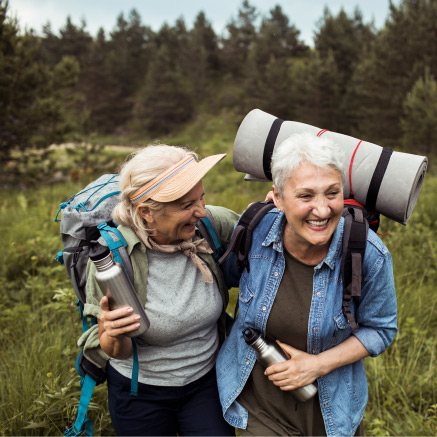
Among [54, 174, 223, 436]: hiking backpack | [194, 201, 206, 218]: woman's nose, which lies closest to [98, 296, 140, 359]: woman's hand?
[54, 174, 223, 436]: hiking backpack

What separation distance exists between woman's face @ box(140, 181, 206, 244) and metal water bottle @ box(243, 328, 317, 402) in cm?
55

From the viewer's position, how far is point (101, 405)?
2.74 m

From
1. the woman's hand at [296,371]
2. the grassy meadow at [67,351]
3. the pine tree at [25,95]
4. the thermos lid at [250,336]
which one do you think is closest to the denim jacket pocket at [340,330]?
the woman's hand at [296,371]

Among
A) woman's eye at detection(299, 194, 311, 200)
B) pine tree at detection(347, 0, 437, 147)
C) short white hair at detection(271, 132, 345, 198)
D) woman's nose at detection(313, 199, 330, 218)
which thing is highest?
pine tree at detection(347, 0, 437, 147)

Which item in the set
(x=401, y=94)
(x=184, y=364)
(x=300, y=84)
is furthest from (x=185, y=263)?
(x=300, y=84)

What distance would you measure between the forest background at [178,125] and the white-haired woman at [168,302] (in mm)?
615

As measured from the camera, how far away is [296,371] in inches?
69.3

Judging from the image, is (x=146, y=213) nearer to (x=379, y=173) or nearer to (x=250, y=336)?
(x=250, y=336)

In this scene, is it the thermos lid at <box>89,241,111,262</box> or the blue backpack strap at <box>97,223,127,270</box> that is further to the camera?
the blue backpack strap at <box>97,223,127,270</box>

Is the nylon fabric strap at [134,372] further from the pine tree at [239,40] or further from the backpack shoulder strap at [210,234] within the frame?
the pine tree at [239,40]

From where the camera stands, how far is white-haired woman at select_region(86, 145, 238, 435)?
1.88 metres

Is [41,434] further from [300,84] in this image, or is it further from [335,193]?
[300,84]

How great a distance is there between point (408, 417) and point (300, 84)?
2243cm

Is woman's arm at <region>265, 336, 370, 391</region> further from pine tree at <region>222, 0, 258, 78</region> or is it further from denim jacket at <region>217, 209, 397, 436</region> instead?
pine tree at <region>222, 0, 258, 78</region>
